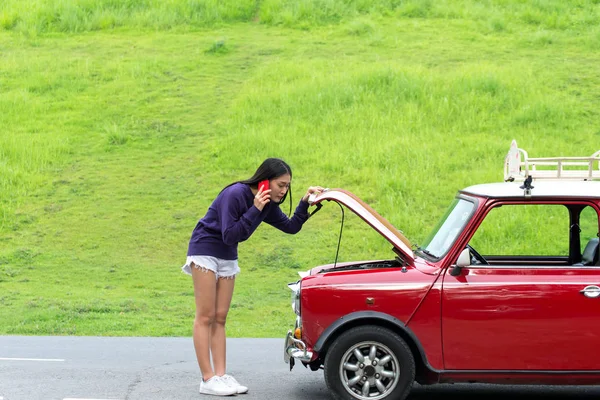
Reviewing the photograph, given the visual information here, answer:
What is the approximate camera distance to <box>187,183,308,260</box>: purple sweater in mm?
7559

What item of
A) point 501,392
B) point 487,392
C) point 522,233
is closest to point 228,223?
point 487,392

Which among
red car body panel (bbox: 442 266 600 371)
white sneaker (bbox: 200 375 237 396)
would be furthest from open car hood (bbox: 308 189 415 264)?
white sneaker (bbox: 200 375 237 396)

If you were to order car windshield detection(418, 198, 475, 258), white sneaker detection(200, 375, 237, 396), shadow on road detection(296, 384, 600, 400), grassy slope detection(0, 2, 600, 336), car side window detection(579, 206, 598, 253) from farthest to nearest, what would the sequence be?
grassy slope detection(0, 2, 600, 336), shadow on road detection(296, 384, 600, 400), car side window detection(579, 206, 598, 253), white sneaker detection(200, 375, 237, 396), car windshield detection(418, 198, 475, 258)

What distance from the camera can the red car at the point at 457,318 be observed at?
283 inches

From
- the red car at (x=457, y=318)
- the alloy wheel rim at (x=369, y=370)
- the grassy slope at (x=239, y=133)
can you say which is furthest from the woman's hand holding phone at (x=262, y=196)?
the grassy slope at (x=239, y=133)

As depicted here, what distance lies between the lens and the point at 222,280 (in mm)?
7871

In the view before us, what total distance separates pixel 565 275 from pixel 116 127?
1703cm

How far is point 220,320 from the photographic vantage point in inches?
313

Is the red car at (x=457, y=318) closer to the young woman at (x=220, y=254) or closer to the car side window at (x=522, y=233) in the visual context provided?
the young woman at (x=220, y=254)

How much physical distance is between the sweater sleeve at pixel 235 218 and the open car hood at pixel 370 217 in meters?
0.54

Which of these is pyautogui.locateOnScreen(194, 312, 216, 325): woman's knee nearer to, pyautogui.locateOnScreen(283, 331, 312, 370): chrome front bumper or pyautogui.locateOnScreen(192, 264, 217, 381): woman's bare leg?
pyautogui.locateOnScreen(192, 264, 217, 381): woman's bare leg

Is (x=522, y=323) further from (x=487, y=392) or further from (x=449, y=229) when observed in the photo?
(x=487, y=392)

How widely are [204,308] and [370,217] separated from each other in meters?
1.55

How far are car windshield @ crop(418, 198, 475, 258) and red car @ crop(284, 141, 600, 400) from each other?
0.03 m
